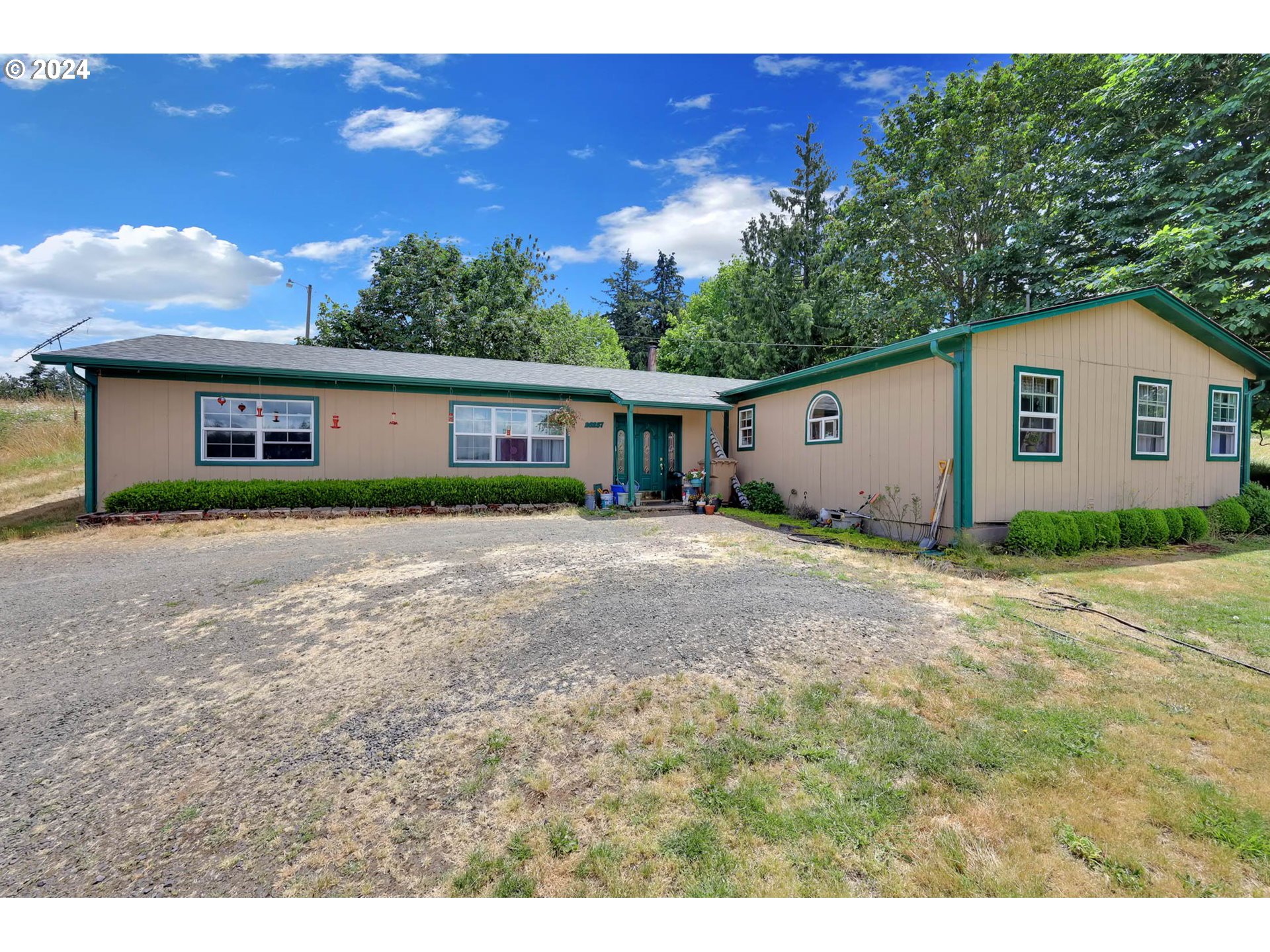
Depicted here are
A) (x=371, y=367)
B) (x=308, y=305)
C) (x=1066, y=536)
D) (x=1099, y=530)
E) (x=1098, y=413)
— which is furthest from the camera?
(x=308, y=305)

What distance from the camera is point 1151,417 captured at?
365 inches

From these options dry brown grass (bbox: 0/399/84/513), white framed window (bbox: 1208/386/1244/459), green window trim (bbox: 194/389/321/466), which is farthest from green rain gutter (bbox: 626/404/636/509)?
dry brown grass (bbox: 0/399/84/513)

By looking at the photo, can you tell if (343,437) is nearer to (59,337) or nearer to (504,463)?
(504,463)

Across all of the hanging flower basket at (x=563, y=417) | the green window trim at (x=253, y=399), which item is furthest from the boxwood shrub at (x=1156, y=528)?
the green window trim at (x=253, y=399)

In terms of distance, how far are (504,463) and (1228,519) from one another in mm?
13851

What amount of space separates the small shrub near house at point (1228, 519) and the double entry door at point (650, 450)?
1010 cm

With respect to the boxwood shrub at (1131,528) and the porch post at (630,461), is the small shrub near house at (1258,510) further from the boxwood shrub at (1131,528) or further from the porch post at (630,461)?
the porch post at (630,461)

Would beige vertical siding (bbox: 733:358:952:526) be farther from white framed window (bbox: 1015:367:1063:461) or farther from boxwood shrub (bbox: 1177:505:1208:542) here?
boxwood shrub (bbox: 1177:505:1208:542)

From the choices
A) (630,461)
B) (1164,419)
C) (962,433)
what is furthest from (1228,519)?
(630,461)

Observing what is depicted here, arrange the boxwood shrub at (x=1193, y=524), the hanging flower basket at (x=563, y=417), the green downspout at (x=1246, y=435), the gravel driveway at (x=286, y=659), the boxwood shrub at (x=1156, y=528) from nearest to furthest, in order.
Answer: the gravel driveway at (x=286, y=659), the boxwood shrub at (x=1156, y=528), the boxwood shrub at (x=1193, y=524), the green downspout at (x=1246, y=435), the hanging flower basket at (x=563, y=417)

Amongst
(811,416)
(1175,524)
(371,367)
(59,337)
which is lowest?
(1175,524)

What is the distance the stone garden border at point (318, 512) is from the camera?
8.70 m

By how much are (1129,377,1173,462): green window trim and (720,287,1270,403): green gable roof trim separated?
1.14m
